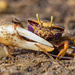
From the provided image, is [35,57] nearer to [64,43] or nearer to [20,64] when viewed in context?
[20,64]

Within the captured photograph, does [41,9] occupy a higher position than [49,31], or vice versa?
[41,9]

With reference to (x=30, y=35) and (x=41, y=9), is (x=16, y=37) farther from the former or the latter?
(x=41, y=9)

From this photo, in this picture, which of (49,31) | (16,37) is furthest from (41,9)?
(16,37)

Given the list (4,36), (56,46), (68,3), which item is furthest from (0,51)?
(68,3)

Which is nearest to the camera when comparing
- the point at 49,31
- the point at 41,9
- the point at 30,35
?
the point at 30,35

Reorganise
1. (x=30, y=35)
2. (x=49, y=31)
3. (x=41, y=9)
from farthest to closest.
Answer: (x=41, y=9), (x=49, y=31), (x=30, y=35)

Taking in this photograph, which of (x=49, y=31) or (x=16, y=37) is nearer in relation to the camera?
(x=16, y=37)

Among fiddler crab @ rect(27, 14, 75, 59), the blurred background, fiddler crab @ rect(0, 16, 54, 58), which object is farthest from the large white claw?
the blurred background

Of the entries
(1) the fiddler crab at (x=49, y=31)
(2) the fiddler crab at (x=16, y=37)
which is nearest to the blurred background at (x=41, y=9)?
(1) the fiddler crab at (x=49, y=31)
